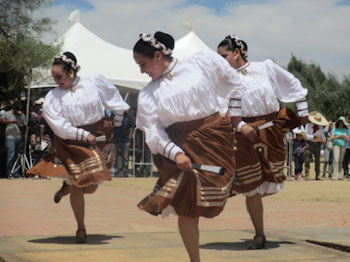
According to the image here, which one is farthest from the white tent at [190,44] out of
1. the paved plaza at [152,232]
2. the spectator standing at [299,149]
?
the paved plaza at [152,232]

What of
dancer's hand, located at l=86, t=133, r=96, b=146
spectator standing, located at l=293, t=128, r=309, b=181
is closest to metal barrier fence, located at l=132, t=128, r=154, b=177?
spectator standing, located at l=293, t=128, r=309, b=181

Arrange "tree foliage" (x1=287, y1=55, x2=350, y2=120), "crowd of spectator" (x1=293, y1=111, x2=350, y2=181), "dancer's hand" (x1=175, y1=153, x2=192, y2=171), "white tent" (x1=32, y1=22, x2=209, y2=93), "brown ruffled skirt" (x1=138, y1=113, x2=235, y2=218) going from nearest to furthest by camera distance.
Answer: "dancer's hand" (x1=175, y1=153, x2=192, y2=171), "brown ruffled skirt" (x1=138, y1=113, x2=235, y2=218), "crowd of spectator" (x1=293, y1=111, x2=350, y2=181), "white tent" (x1=32, y1=22, x2=209, y2=93), "tree foliage" (x1=287, y1=55, x2=350, y2=120)

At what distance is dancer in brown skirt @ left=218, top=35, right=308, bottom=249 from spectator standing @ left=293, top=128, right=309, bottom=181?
44.8 feet

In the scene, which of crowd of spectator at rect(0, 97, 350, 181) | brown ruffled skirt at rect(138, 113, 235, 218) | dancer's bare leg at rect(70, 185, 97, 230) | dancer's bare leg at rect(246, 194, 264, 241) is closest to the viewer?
brown ruffled skirt at rect(138, 113, 235, 218)

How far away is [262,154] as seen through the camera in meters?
6.80

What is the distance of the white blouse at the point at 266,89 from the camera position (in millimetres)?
6730

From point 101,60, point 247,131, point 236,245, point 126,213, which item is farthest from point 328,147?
point 247,131

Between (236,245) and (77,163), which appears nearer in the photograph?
(236,245)

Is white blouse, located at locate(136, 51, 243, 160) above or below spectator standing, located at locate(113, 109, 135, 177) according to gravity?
above

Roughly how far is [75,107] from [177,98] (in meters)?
2.40

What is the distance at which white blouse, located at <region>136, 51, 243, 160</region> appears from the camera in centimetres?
507

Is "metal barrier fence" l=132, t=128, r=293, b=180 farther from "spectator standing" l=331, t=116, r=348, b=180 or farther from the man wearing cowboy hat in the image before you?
"spectator standing" l=331, t=116, r=348, b=180

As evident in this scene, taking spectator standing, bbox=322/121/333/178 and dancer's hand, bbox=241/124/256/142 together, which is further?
spectator standing, bbox=322/121/333/178

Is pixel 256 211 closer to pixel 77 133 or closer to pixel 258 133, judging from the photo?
pixel 258 133
